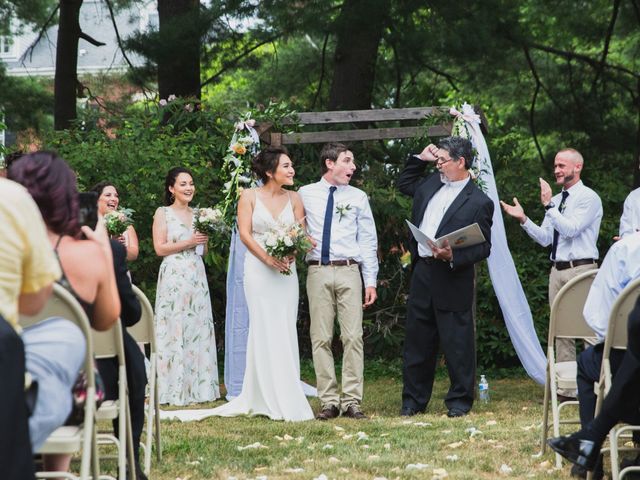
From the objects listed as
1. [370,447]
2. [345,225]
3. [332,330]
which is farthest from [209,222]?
[370,447]

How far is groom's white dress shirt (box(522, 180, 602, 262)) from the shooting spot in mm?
8055

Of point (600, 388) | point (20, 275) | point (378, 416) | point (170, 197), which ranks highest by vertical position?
point (170, 197)

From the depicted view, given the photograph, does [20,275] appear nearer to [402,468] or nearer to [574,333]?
[402,468]

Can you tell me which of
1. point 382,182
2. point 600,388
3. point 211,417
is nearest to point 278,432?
point 211,417

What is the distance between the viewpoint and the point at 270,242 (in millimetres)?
7320

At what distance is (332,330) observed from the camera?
7.63 m

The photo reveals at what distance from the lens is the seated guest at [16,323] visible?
115 inches

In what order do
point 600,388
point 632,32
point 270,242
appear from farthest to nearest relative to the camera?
point 632,32 < point 270,242 < point 600,388

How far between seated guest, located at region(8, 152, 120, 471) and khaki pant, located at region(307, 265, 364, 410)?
3734mm

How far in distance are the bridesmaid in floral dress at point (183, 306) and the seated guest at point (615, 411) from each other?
4575mm

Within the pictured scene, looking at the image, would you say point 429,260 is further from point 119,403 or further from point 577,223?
point 119,403

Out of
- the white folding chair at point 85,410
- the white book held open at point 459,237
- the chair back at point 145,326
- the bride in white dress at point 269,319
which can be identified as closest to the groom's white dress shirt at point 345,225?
the bride in white dress at point 269,319

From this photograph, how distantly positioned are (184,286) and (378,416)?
2.07 metres

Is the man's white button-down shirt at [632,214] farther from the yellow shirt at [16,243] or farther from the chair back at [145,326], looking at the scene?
the yellow shirt at [16,243]
